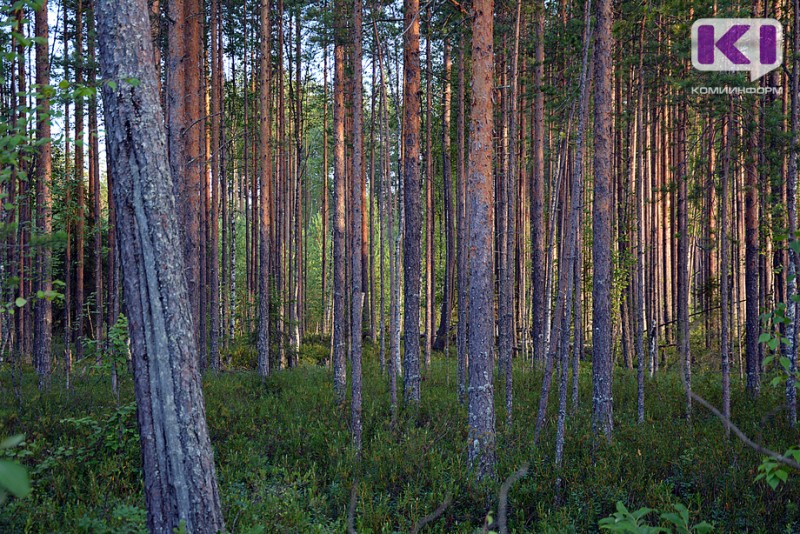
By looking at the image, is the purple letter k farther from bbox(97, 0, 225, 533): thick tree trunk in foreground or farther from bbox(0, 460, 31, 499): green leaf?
bbox(0, 460, 31, 499): green leaf

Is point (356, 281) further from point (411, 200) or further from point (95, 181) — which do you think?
point (95, 181)

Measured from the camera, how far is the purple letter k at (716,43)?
10.8 m

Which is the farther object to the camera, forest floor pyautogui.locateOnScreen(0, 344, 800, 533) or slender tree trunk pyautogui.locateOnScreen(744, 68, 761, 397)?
slender tree trunk pyautogui.locateOnScreen(744, 68, 761, 397)

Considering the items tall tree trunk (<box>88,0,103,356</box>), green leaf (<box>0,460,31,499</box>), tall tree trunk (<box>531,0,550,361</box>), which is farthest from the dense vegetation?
tall tree trunk (<box>88,0,103,356</box>)

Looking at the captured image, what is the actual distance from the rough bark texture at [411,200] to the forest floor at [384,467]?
93 cm

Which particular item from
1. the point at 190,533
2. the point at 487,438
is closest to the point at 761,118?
the point at 487,438

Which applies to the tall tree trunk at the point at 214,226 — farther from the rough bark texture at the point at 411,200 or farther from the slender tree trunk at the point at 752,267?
the slender tree trunk at the point at 752,267

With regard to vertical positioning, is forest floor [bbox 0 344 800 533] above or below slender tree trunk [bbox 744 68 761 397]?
below

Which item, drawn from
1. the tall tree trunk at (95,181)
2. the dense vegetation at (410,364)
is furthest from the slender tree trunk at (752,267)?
the tall tree trunk at (95,181)

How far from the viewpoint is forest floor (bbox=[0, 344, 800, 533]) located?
602 centimetres

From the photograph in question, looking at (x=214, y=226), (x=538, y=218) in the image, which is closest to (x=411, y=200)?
(x=538, y=218)

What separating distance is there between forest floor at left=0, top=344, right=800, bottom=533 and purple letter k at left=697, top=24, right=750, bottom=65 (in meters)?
6.80

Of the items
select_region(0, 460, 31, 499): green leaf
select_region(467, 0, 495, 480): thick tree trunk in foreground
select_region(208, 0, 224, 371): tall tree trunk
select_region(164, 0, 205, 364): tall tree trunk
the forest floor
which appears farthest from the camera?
select_region(208, 0, 224, 371): tall tree trunk

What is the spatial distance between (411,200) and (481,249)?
14.8 feet
